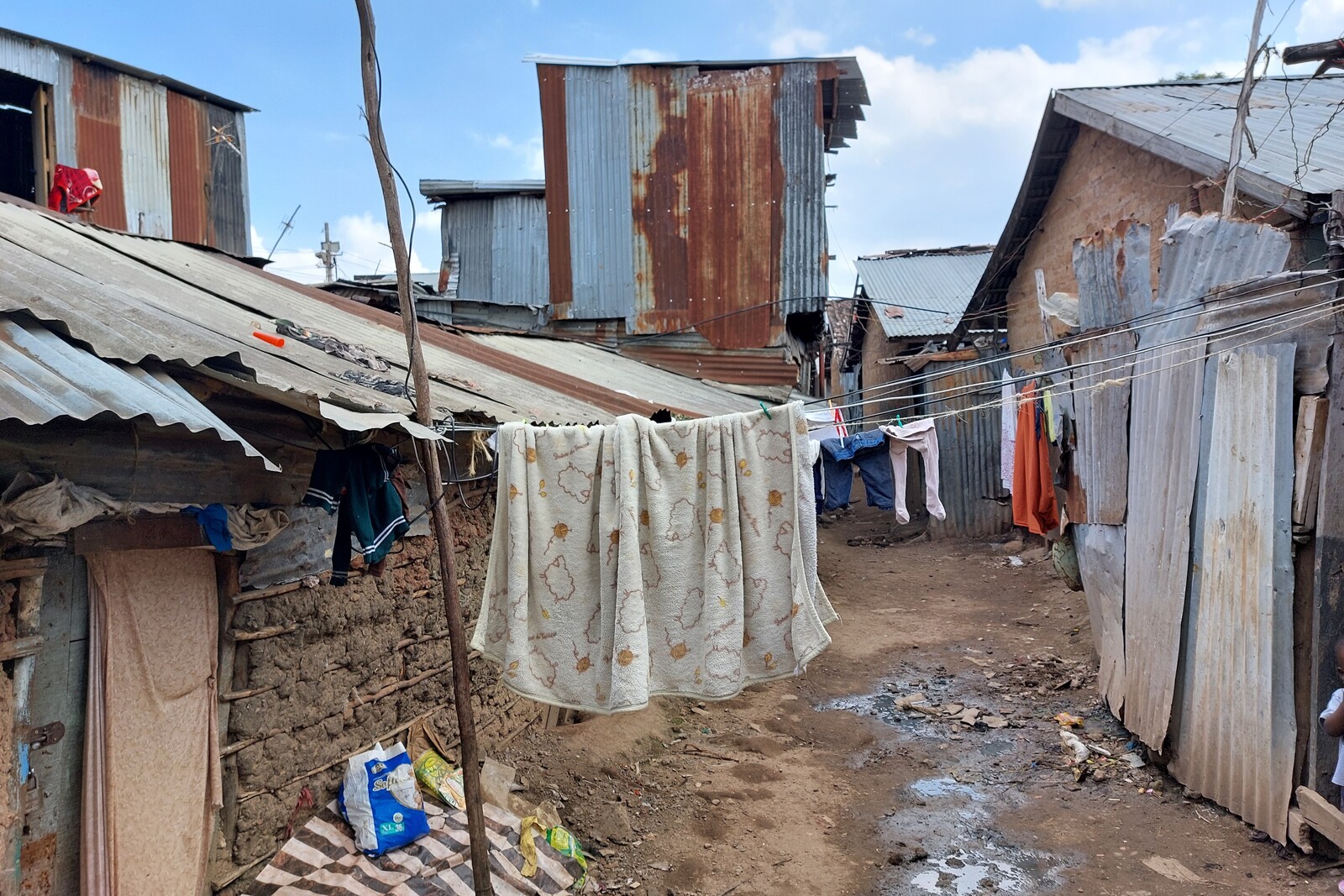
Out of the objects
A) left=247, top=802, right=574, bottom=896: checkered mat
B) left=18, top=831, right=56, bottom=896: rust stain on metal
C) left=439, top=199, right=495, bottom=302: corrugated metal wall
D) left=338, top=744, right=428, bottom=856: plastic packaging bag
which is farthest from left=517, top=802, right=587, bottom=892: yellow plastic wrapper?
left=439, top=199, right=495, bottom=302: corrugated metal wall

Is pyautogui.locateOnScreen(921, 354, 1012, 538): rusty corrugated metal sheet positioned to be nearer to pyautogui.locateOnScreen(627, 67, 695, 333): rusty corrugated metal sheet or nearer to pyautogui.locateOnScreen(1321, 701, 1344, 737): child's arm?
pyautogui.locateOnScreen(627, 67, 695, 333): rusty corrugated metal sheet

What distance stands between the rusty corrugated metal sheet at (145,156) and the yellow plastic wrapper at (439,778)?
29.6 feet

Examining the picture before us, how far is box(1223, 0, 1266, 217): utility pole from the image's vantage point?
5.61 m

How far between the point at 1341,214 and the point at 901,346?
1274 cm

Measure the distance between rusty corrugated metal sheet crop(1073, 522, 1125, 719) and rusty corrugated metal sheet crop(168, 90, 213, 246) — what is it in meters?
11.9

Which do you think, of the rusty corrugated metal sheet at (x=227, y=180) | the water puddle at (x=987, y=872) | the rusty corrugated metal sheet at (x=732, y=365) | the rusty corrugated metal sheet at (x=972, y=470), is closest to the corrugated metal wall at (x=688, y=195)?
the rusty corrugated metal sheet at (x=732, y=365)

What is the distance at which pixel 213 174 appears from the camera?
40.0ft

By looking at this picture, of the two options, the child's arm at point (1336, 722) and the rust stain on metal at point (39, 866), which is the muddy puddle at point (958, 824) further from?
the rust stain on metal at point (39, 866)

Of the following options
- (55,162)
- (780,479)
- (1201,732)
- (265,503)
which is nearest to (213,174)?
(55,162)

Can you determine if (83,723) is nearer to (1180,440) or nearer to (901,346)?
(1180,440)

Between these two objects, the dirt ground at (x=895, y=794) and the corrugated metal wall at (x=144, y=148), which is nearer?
the dirt ground at (x=895, y=794)

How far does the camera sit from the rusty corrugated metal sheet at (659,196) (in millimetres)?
11305

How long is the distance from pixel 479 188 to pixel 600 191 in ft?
11.1

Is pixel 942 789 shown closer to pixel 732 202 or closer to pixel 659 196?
pixel 732 202
